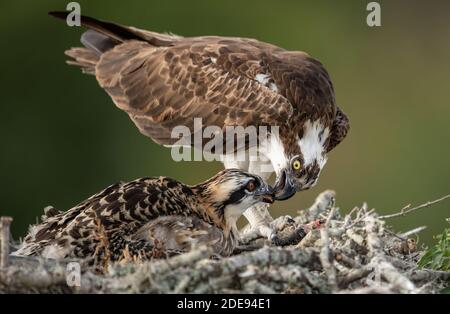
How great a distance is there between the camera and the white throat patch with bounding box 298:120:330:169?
9.16 meters

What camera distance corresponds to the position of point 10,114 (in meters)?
16.6

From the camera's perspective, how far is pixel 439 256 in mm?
7070

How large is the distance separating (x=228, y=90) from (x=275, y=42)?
7.06m

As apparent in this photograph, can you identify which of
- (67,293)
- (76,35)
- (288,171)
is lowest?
(67,293)

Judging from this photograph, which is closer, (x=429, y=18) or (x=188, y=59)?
(x=188, y=59)

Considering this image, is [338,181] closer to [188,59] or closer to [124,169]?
[124,169]

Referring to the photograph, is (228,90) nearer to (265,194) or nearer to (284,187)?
(284,187)

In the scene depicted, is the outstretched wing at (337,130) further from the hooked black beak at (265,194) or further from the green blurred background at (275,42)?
the green blurred background at (275,42)

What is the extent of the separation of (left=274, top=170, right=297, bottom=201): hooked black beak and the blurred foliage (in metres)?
1.56

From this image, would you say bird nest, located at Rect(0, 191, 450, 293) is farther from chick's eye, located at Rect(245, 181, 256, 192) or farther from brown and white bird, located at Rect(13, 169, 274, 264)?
chick's eye, located at Rect(245, 181, 256, 192)

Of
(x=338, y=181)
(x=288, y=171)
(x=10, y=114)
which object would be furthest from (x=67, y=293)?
(x=10, y=114)

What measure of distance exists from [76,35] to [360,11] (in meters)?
3.66

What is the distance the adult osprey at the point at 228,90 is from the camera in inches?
360

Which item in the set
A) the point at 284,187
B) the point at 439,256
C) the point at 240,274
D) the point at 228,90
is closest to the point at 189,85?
the point at 228,90
